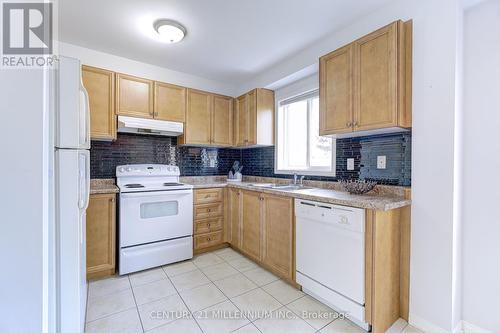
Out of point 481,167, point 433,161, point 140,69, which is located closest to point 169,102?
point 140,69

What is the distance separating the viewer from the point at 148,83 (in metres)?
2.84

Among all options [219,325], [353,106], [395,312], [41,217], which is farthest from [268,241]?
[41,217]

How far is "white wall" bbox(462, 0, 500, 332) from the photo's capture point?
4.78 ft

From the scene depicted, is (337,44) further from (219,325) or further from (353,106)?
(219,325)

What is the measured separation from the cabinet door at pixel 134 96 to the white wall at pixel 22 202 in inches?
75.3

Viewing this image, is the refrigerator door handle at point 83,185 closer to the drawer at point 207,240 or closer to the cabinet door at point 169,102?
the cabinet door at point 169,102

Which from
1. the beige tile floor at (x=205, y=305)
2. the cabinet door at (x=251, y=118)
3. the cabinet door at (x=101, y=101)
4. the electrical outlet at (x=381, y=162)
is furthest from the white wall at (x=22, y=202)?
the cabinet door at (x=251, y=118)

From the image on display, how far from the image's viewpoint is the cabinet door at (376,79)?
5.40 feet

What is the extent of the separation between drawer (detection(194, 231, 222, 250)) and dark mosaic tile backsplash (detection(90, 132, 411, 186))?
3.14 ft

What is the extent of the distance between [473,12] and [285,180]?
2.17m

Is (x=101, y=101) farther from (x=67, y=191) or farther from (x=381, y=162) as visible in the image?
(x=381, y=162)

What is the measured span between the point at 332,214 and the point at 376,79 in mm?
1078

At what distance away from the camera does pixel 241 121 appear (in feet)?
11.2

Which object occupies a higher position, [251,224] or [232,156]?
[232,156]
